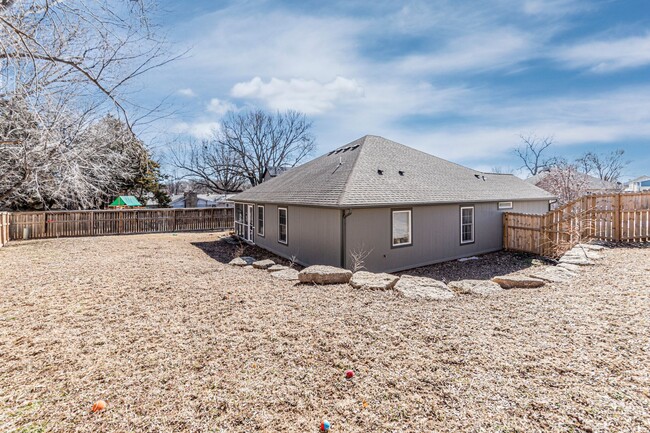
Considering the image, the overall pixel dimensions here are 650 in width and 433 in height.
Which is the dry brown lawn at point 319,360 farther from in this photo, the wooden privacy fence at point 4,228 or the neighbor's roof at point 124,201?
the neighbor's roof at point 124,201

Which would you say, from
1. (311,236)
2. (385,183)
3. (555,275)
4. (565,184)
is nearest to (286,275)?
(311,236)

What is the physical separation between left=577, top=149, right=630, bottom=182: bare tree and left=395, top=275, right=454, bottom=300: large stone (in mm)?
38764

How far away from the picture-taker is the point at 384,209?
9086 millimetres

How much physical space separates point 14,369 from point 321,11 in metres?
8.09

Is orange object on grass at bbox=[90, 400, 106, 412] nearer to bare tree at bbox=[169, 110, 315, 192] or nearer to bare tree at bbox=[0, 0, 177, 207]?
bare tree at bbox=[0, 0, 177, 207]

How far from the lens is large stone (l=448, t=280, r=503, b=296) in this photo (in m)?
5.45

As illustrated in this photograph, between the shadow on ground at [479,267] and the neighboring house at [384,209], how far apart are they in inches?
15.2

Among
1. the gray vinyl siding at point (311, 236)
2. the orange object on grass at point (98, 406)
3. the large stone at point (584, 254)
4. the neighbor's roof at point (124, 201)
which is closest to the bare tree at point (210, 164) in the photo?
the neighbor's roof at point (124, 201)

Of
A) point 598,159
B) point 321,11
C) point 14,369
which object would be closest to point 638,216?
point 321,11

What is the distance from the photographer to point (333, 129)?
97.5ft

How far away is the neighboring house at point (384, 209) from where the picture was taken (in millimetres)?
8781

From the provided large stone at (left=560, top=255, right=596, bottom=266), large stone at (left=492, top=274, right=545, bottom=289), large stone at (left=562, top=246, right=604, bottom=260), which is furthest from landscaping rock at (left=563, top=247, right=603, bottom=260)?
large stone at (left=492, top=274, right=545, bottom=289)

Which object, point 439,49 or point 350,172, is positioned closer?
point 350,172

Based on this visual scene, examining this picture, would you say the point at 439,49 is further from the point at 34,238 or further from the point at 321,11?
the point at 34,238
